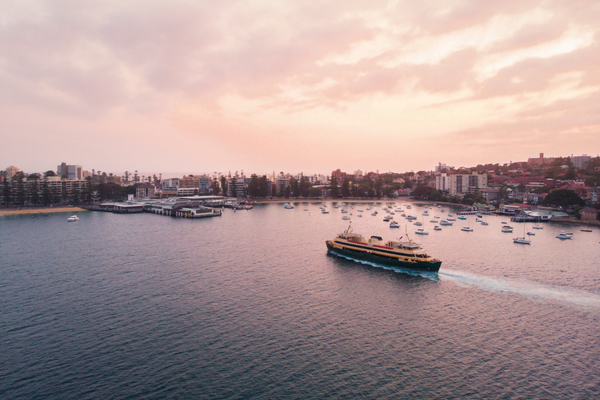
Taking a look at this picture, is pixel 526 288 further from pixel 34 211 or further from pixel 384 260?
pixel 34 211

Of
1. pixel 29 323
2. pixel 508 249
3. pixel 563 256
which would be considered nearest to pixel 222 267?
pixel 29 323

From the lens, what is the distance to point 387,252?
39.8m

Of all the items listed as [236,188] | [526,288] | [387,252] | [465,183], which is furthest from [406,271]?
[465,183]

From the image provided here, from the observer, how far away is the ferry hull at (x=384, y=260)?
3631cm

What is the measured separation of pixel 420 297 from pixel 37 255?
154 feet

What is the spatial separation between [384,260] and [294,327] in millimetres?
19277

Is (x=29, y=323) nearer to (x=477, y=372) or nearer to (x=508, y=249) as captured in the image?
(x=477, y=372)

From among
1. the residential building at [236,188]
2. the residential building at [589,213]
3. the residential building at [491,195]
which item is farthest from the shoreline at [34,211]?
the residential building at [491,195]

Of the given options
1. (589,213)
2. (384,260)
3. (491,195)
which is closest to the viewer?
(384,260)

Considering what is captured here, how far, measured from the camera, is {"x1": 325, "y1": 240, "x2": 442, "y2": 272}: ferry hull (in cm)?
3631

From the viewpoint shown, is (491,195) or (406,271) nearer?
(406,271)

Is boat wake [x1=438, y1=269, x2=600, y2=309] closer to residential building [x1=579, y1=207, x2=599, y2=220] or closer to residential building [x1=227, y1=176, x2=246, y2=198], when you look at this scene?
residential building [x1=579, y1=207, x2=599, y2=220]

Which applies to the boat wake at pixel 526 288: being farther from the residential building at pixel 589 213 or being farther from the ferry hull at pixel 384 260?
the residential building at pixel 589 213

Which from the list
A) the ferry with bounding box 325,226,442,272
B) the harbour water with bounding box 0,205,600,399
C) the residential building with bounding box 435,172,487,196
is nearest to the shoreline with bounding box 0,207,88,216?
the harbour water with bounding box 0,205,600,399
